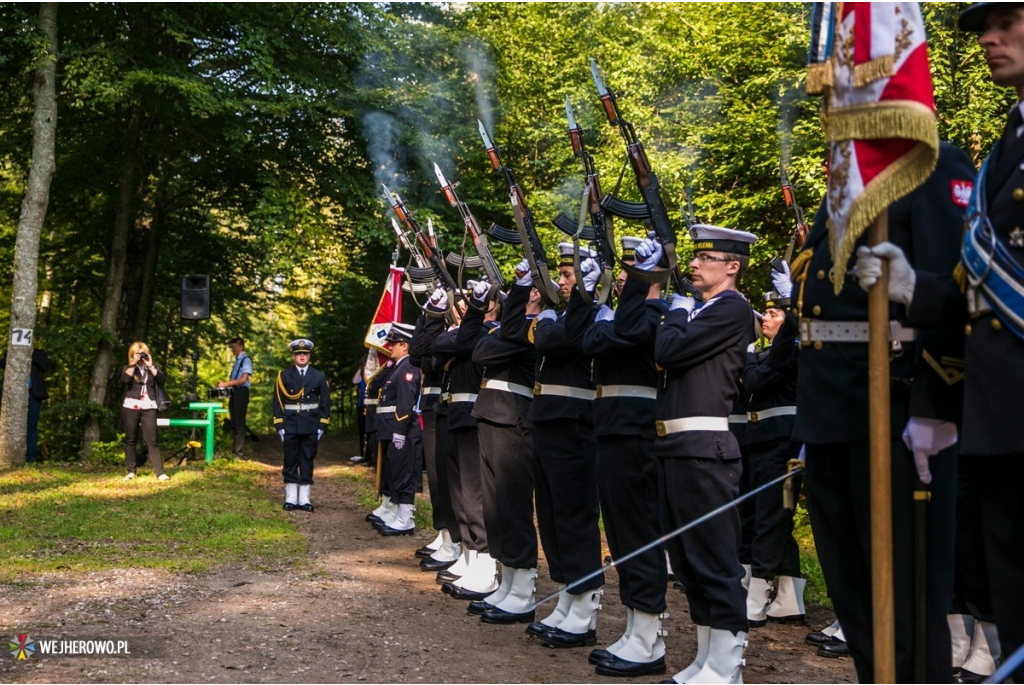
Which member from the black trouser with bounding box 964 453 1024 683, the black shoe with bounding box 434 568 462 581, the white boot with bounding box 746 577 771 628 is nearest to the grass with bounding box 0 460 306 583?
the black shoe with bounding box 434 568 462 581

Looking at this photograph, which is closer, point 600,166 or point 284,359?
point 600,166

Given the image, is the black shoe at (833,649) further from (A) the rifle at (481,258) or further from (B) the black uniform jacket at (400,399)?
(B) the black uniform jacket at (400,399)

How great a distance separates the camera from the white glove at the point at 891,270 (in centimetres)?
336

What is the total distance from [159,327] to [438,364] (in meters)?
19.2

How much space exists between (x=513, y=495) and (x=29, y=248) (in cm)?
1247

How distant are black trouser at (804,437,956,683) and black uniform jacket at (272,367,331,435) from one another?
446 inches

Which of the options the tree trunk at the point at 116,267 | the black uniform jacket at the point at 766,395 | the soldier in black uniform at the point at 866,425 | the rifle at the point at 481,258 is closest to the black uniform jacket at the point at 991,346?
the soldier in black uniform at the point at 866,425

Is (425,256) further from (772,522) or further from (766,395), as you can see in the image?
(772,522)

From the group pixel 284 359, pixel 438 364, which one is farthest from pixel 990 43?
pixel 284 359

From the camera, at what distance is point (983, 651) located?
236 inches

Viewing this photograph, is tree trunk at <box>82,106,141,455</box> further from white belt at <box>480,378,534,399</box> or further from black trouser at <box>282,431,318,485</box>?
white belt at <box>480,378,534,399</box>

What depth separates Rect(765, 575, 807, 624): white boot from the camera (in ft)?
25.7

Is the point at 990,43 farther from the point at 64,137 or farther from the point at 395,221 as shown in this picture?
the point at 64,137

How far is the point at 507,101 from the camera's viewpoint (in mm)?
22266
